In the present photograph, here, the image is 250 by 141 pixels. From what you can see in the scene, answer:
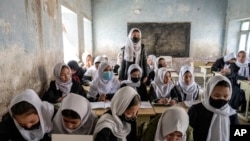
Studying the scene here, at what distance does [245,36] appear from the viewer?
21.5ft

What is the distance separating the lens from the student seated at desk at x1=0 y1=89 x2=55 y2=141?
Answer: 4.89 ft

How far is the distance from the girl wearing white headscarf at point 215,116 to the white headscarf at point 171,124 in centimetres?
41

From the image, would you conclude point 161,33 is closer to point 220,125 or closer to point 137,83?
point 137,83

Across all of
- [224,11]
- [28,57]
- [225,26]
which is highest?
[224,11]

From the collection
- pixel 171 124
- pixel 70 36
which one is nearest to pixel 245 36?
pixel 70 36

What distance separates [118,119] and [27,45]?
Answer: 1650 mm

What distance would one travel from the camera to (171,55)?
782 cm

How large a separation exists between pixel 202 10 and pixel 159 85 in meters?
5.44

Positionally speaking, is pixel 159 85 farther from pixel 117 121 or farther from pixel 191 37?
pixel 191 37

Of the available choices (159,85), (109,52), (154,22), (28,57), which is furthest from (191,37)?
(28,57)

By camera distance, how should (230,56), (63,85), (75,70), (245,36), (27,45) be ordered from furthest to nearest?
(245,36) < (230,56) < (75,70) < (63,85) < (27,45)

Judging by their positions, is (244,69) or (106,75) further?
(244,69)

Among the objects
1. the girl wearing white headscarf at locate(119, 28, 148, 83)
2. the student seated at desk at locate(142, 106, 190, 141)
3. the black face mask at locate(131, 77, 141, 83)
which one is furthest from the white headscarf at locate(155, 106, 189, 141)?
the girl wearing white headscarf at locate(119, 28, 148, 83)

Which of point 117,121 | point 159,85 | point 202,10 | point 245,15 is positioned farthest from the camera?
point 202,10
